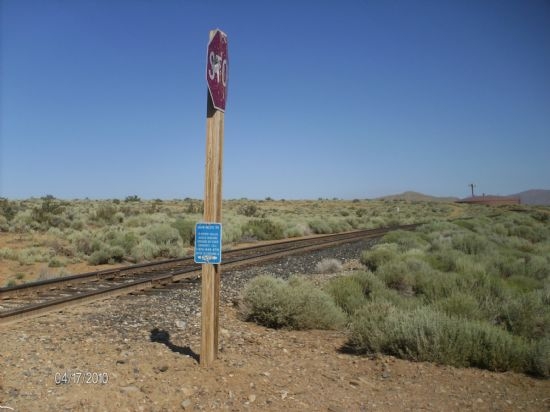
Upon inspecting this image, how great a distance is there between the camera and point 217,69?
608 centimetres

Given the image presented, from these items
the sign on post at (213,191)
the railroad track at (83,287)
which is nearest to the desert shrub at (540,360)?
the sign on post at (213,191)

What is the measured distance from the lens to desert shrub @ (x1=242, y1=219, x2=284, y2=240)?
100 feet

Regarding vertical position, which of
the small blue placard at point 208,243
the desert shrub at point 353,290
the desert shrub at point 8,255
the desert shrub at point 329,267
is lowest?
the desert shrub at point 8,255

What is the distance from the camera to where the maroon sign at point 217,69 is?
5957 mm

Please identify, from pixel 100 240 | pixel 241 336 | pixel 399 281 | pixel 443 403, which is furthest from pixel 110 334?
pixel 100 240

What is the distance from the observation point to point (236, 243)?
2744cm

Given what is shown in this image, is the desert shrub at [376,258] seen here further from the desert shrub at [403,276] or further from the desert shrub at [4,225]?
the desert shrub at [4,225]

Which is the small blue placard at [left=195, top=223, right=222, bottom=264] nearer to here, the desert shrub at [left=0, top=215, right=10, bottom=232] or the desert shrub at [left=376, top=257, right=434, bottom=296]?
the desert shrub at [left=376, top=257, right=434, bottom=296]

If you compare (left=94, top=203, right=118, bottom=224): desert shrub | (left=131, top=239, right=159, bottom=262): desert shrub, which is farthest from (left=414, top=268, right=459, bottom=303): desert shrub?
(left=94, top=203, right=118, bottom=224): desert shrub

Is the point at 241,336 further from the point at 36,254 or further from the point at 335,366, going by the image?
the point at 36,254

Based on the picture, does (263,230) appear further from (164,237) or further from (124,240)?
(124,240)

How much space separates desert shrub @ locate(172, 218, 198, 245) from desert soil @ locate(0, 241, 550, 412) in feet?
56.9

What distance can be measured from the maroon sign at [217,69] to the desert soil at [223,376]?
10.8 ft

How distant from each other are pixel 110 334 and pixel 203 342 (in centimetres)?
225
